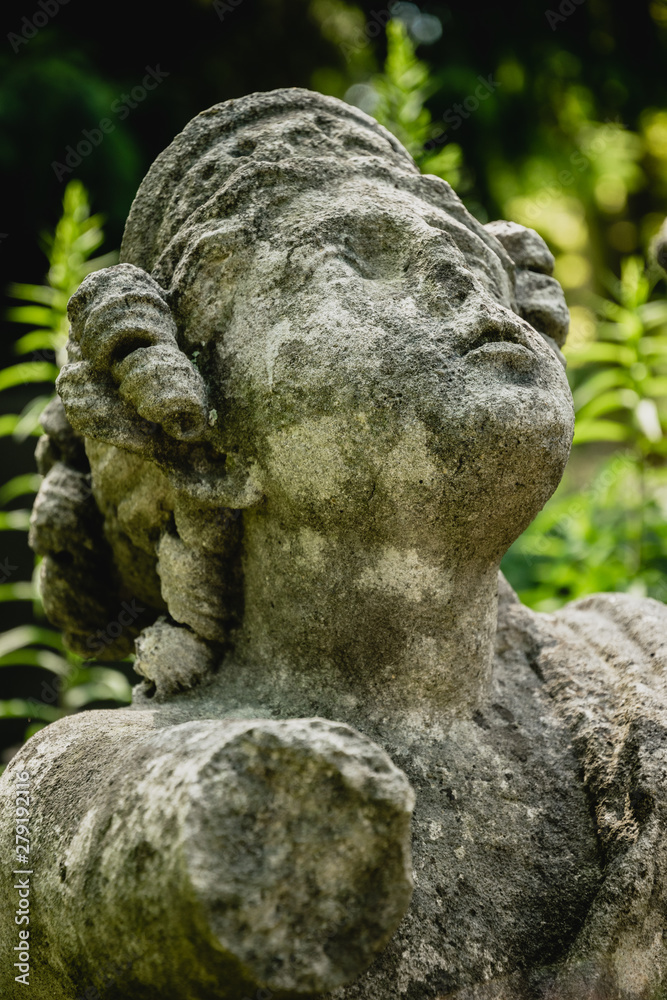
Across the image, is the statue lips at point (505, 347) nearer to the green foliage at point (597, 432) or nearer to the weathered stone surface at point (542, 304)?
the weathered stone surface at point (542, 304)

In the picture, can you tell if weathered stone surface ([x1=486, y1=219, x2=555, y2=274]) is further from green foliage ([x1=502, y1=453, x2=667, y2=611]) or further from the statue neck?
green foliage ([x1=502, y1=453, x2=667, y2=611])

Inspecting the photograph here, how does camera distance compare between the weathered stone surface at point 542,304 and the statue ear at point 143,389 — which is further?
the weathered stone surface at point 542,304

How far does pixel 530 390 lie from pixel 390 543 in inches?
12.1

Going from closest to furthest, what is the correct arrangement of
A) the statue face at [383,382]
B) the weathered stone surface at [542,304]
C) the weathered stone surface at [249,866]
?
1. the weathered stone surface at [249,866]
2. the statue face at [383,382]
3. the weathered stone surface at [542,304]

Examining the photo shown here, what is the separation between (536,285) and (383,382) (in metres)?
0.60

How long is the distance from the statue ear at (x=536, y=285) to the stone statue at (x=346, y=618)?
0.21ft

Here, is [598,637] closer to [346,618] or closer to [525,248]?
[346,618]

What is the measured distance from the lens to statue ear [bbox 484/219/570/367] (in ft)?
5.86

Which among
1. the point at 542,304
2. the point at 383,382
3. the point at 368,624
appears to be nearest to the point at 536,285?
the point at 542,304

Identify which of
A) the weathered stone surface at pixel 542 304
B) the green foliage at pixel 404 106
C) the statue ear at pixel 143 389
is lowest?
the statue ear at pixel 143 389

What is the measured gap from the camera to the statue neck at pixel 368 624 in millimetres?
1454

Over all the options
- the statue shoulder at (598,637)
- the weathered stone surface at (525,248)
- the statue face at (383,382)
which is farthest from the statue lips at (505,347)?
the statue shoulder at (598,637)

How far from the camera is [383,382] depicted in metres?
1.36

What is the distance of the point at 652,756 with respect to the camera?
1.41 meters
